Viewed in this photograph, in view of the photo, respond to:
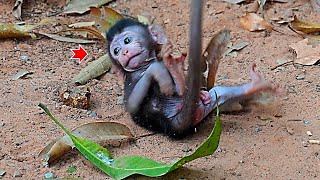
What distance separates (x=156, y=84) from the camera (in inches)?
137

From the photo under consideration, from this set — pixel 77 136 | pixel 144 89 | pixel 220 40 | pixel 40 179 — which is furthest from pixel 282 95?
pixel 40 179

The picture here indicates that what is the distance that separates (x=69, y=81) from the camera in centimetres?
413

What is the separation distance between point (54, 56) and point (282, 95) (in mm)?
1583

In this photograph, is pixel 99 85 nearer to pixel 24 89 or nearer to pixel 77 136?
pixel 24 89

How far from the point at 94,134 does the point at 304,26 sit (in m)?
1.77

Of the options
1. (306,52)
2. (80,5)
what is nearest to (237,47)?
(306,52)

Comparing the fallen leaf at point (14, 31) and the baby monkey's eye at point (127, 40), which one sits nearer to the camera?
the baby monkey's eye at point (127, 40)

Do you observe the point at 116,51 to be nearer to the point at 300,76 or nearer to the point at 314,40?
the point at 300,76

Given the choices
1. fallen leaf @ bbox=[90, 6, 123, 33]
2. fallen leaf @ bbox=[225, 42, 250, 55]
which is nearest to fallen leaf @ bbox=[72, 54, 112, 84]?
fallen leaf @ bbox=[90, 6, 123, 33]

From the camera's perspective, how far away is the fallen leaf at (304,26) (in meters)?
4.49

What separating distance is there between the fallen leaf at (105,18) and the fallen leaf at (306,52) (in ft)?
3.83

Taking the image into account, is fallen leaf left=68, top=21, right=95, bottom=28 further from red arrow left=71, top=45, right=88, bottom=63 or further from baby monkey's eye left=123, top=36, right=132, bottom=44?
baby monkey's eye left=123, top=36, right=132, bottom=44

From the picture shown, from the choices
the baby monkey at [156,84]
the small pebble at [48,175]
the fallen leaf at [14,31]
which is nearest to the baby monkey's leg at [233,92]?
the baby monkey at [156,84]

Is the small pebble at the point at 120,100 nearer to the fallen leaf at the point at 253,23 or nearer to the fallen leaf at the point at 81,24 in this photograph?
the fallen leaf at the point at 81,24
